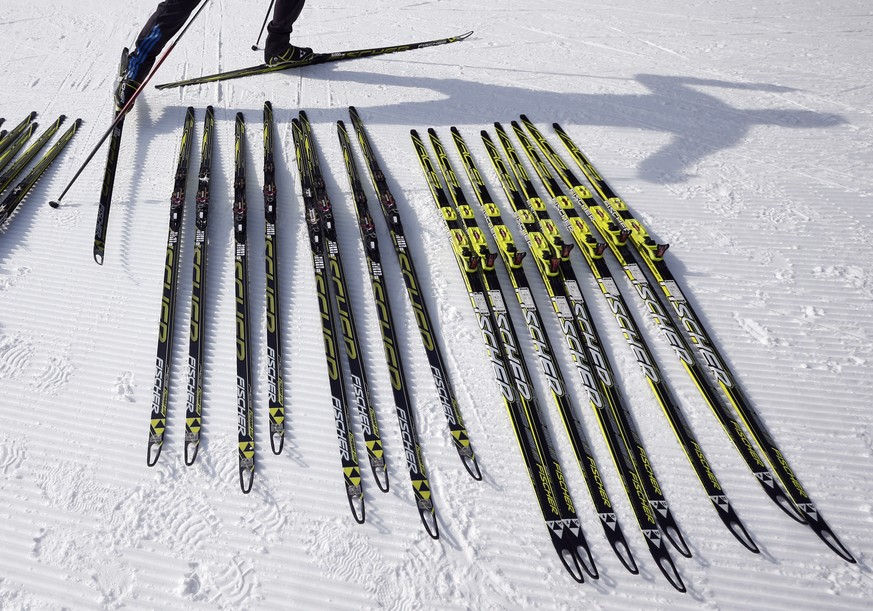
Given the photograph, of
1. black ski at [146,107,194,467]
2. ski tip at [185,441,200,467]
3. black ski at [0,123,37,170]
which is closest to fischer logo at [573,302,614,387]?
ski tip at [185,441,200,467]

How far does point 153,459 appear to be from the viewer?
2.23 metres

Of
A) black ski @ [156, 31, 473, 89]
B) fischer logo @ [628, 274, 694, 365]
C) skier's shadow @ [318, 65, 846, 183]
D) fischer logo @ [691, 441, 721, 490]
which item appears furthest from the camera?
black ski @ [156, 31, 473, 89]

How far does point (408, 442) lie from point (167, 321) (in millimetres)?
1562

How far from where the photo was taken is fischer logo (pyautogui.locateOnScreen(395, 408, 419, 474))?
225 cm

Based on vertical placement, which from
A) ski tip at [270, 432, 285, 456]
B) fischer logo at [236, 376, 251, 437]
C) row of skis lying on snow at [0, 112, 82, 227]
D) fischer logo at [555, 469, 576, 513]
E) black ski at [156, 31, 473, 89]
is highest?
black ski at [156, 31, 473, 89]

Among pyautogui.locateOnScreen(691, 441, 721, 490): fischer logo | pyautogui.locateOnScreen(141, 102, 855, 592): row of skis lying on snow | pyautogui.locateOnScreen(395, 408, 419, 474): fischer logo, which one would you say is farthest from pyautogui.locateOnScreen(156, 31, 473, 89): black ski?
pyautogui.locateOnScreen(691, 441, 721, 490): fischer logo

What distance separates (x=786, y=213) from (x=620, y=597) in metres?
3.23

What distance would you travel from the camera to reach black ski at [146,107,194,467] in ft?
7.56

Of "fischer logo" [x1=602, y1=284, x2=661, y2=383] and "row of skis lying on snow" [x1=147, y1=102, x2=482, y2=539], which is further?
"fischer logo" [x1=602, y1=284, x2=661, y2=383]

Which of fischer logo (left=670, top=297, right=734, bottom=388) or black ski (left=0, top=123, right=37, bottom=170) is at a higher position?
black ski (left=0, top=123, right=37, bottom=170)

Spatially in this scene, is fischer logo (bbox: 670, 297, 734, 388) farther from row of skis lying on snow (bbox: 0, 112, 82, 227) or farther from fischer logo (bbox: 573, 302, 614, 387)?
row of skis lying on snow (bbox: 0, 112, 82, 227)

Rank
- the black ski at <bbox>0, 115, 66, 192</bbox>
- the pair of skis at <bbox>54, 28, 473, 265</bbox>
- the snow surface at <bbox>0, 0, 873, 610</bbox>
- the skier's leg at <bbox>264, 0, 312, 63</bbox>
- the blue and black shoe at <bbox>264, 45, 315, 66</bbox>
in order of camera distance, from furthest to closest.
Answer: the blue and black shoe at <bbox>264, 45, 315, 66</bbox>, the skier's leg at <bbox>264, 0, 312, 63</bbox>, the black ski at <bbox>0, 115, 66, 192</bbox>, the pair of skis at <bbox>54, 28, 473, 265</bbox>, the snow surface at <bbox>0, 0, 873, 610</bbox>

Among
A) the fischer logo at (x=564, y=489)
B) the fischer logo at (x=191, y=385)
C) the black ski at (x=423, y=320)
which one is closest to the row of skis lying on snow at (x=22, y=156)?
the fischer logo at (x=191, y=385)

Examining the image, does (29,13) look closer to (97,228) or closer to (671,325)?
(97,228)
